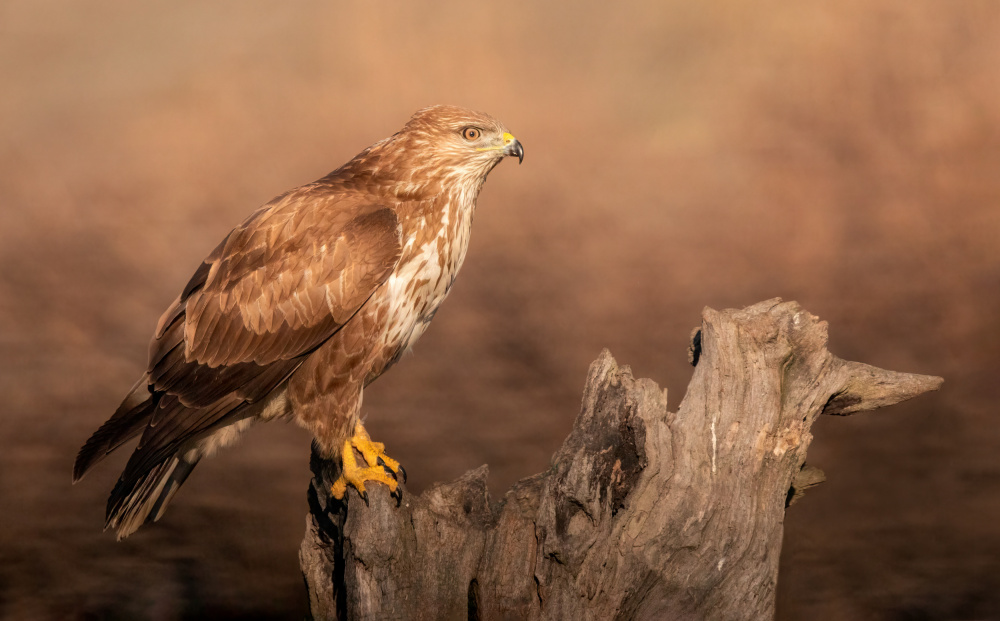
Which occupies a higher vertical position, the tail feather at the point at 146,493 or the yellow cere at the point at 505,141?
the yellow cere at the point at 505,141

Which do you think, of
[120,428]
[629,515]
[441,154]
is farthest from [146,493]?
[629,515]

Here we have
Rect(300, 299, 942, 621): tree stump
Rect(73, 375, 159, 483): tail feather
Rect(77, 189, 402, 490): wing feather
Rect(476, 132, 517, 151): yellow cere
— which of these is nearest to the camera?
Rect(300, 299, 942, 621): tree stump

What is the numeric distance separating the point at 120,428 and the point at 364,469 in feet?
3.72

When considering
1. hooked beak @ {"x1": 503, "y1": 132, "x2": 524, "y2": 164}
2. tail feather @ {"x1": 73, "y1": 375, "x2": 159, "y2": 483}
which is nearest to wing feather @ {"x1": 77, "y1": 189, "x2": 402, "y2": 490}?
tail feather @ {"x1": 73, "y1": 375, "x2": 159, "y2": 483}

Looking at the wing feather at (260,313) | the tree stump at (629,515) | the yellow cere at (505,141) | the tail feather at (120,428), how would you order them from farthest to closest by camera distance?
the yellow cere at (505,141)
the tail feather at (120,428)
the wing feather at (260,313)
the tree stump at (629,515)

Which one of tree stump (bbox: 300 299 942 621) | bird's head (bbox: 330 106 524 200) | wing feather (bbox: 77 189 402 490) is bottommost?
tree stump (bbox: 300 299 942 621)

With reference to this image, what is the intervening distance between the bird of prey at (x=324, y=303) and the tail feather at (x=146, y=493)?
2 centimetres

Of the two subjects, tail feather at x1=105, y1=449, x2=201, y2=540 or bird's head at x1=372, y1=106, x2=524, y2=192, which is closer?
bird's head at x1=372, y1=106, x2=524, y2=192

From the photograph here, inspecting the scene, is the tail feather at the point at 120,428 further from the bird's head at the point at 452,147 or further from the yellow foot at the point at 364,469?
the bird's head at the point at 452,147

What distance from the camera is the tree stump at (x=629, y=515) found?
11.6 feet

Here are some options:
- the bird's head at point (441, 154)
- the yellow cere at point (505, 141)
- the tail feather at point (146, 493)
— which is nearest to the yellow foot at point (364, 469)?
the tail feather at point (146, 493)

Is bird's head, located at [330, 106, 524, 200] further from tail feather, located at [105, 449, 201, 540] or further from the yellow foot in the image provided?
tail feather, located at [105, 449, 201, 540]

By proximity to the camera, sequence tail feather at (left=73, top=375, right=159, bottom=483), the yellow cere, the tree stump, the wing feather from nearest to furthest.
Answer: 1. the tree stump
2. the wing feather
3. tail feather at (left=73, top=375, right=159, bottom=483)
4. the yellow cere

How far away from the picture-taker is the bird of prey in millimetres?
3957
